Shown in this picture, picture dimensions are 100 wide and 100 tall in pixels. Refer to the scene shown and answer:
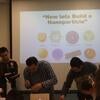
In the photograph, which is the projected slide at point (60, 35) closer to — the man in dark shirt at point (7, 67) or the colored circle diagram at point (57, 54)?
the colored circle diagram at point (57, 54)

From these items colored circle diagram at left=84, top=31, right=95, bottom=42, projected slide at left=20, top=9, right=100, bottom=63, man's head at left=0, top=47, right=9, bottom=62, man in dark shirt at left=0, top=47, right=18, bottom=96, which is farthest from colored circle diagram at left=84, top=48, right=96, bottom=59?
man's head at left=0, top=47, right=9, bottom=62

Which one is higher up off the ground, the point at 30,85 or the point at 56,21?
the point at 56,21

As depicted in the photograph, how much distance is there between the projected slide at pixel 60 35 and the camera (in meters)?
5.16

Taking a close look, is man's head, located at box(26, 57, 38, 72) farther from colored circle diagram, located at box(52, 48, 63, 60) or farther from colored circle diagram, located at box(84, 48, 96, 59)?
colored circle diagram, located at box(84, 48, 96, 59)

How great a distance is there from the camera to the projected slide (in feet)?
16.9

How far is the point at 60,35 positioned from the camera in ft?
17.2

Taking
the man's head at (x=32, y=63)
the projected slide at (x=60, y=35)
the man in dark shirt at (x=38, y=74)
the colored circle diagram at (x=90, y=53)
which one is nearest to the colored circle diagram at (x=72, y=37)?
the projected slide at (x=60, y=35)

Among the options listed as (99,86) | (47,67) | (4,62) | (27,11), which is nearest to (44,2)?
(27,11)

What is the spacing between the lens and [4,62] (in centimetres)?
436

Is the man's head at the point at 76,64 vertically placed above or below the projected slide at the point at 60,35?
below

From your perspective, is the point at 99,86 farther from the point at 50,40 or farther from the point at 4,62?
the point at 50,40

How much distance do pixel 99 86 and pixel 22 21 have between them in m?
4.29

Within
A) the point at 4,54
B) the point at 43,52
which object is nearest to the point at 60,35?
the point at 43,52

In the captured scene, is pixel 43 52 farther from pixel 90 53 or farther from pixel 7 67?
pixel 7 67
